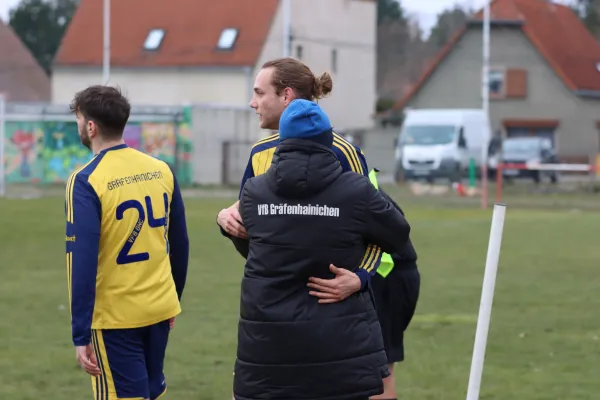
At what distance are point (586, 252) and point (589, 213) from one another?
10255mm

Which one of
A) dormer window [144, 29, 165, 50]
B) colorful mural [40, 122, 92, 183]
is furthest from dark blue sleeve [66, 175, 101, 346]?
dormer window [144, 29, 165, 50]

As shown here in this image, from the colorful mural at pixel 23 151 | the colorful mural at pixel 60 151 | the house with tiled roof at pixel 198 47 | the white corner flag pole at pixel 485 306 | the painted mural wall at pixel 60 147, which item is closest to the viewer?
the white corner flag pole at pixel 485 306

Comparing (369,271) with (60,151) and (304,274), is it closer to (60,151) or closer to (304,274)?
(304,274)

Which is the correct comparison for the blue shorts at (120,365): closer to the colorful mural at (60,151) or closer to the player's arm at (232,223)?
the player's arm at (232,223)

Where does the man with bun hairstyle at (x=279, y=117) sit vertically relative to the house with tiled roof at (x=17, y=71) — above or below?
below

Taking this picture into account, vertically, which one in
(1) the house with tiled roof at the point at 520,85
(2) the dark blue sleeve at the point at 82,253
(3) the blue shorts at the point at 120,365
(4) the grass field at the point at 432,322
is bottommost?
(4) the grass field at the point at 432,322

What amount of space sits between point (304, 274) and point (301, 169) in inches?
14.6

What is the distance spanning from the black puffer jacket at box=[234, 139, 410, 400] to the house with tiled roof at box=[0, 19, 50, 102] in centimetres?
6269

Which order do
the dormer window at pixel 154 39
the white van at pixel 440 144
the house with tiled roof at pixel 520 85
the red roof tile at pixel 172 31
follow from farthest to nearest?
1. the house with tiled roof at pixel 520 85
2. the dormer window at pixel 154 39
3. the red roof tile at pixel 172 31
4. the white van at pixel 440 144

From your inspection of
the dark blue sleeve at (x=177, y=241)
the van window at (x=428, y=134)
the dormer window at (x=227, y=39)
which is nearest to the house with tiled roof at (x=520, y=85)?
the dormer window at (x=227, y=39)

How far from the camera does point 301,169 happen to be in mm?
4223

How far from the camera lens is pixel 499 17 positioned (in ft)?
197

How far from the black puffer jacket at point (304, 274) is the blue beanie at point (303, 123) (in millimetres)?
32

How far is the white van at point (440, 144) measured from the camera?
4038 cm
